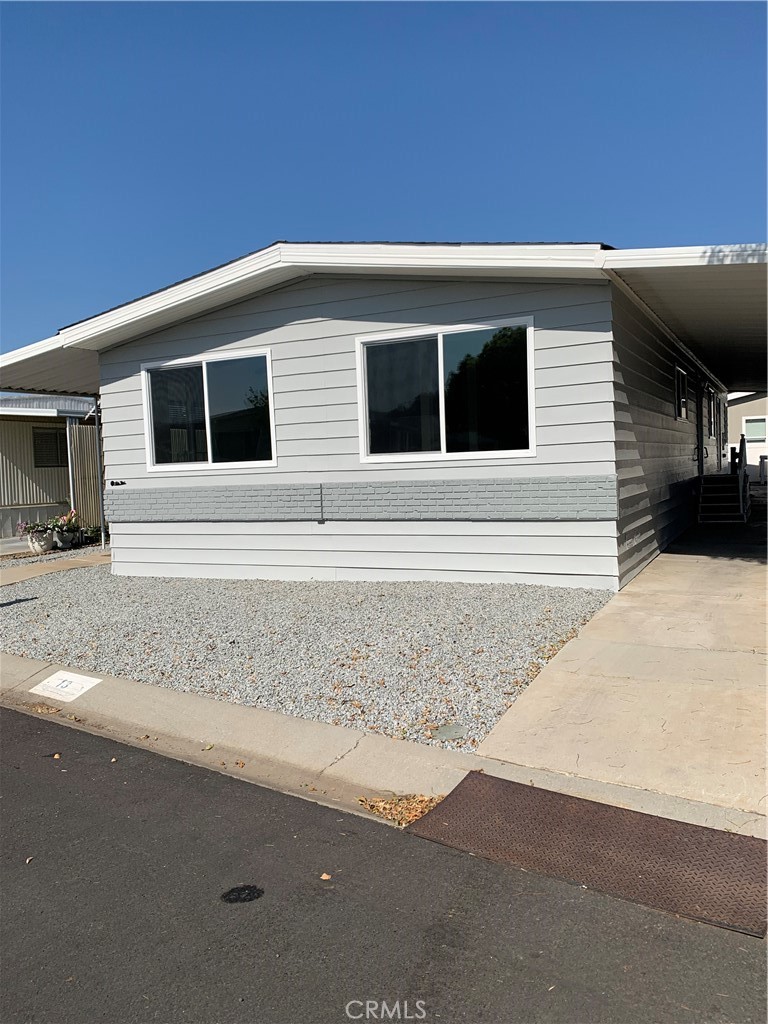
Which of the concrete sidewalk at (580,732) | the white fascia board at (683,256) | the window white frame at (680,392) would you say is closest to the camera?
the concrete sidewalk at (580,732)

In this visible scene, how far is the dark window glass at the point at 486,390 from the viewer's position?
8.63 meters

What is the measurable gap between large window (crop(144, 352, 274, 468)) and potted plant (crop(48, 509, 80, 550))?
6.02m

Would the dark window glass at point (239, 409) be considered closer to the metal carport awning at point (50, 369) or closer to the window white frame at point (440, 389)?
the window white frame at point (440, 389)

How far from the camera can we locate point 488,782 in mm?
4281

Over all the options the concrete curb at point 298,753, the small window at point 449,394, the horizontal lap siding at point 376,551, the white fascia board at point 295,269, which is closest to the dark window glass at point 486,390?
the small window at point 449,394

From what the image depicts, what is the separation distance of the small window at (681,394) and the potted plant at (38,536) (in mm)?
12258

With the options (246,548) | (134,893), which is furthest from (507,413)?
(134,893)

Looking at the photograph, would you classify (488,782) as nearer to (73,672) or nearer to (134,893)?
(134,893)

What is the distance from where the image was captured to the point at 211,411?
10.5m

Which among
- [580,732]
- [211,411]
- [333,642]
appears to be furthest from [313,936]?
[211,411]

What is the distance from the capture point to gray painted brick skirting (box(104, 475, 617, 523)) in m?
8.44

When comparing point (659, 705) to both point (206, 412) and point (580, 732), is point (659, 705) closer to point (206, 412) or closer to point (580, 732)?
point (580, 732)

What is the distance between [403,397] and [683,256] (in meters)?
3.41

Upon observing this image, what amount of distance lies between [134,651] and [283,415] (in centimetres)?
394
